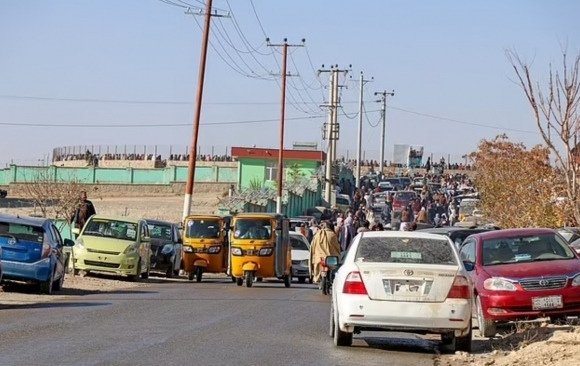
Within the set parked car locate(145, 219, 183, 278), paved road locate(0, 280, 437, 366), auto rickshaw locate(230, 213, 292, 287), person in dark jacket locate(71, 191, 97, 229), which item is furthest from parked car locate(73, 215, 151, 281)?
paved road locate(0, 280, 437, 366)

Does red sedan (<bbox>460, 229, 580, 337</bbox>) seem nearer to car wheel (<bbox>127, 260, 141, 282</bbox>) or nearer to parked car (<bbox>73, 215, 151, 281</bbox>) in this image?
parked car (<bbox>73, 215, 151, 281</bbox>)

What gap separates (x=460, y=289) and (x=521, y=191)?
28.5m

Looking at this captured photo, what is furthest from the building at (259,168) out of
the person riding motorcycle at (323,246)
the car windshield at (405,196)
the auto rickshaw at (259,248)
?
the person riding motorcycle at (323,246)

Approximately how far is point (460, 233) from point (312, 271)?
3509mm

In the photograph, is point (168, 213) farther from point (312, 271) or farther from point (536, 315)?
point (536, 315)

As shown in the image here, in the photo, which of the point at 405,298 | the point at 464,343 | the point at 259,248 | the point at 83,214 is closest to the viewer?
the point at 405,298

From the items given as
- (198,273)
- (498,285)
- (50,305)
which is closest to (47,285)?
(50,305)

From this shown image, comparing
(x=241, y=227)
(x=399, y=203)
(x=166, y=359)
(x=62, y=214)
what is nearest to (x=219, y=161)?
(x=399, y=203)

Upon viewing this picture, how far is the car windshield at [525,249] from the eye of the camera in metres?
18.1

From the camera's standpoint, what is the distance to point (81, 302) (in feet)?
71.8

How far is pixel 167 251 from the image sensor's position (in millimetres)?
34969

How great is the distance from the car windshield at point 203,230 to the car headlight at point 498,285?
734 inches

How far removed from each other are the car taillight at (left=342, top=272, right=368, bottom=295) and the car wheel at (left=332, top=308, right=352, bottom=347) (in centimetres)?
61

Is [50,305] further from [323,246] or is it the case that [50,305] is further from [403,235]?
A: [323,246]
